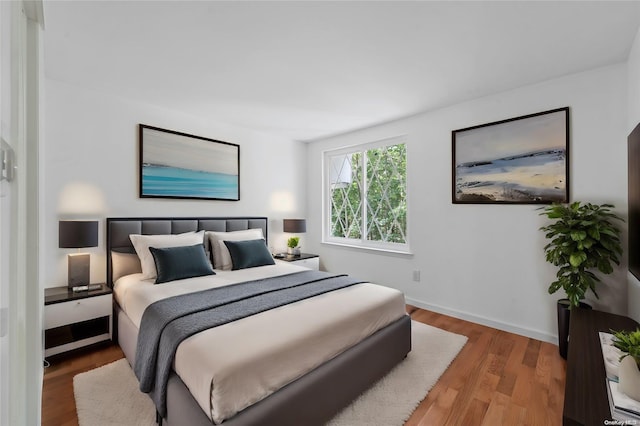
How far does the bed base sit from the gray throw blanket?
0.16 meters

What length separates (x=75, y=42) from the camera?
213 cm

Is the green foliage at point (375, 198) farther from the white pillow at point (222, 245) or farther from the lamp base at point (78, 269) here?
the lamp base at point (78, 269)

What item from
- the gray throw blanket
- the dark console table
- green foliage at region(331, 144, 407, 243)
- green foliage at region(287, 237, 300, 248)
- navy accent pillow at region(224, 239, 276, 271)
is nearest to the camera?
the dark console table

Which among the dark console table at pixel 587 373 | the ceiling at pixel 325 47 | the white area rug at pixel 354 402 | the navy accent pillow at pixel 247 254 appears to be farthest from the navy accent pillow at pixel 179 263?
the dark console table at pixel 587 373

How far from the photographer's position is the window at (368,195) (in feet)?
13.2

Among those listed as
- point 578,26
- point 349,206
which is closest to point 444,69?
point 578,26

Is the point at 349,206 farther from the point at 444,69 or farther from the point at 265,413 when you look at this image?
the point at 265,413

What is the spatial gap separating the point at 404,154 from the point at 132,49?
3.14m

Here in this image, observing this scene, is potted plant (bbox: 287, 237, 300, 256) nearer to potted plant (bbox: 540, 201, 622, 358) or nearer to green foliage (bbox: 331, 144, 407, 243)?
green foliage (bbox: 331, 144, 407, 243)

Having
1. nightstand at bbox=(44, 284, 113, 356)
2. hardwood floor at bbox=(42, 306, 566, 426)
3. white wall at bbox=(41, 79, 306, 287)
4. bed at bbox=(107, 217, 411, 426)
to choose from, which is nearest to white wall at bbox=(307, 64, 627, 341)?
hardwood floor at bbox=(42, 306, 566, 426)

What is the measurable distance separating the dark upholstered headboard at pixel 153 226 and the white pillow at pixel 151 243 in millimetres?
133

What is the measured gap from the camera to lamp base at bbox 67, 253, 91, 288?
2.70 meters

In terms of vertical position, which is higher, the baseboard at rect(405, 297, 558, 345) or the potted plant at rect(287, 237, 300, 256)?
the potted plant at rect(287, 237, 300, 256)

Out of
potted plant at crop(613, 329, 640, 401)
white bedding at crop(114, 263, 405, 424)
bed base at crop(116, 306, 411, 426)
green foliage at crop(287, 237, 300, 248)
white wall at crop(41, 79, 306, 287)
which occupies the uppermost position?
white wall at crop(41, 79, 306, 287)
